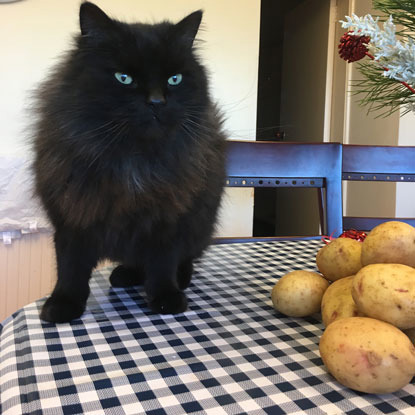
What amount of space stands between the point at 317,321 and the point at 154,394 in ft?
1.02

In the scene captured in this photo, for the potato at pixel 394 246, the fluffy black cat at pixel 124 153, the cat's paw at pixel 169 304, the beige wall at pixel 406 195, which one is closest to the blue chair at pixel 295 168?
the fluffy black cat at pixel 124 153

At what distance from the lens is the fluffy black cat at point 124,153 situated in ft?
2.17

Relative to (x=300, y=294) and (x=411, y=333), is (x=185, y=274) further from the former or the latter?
(x=411, y=333)

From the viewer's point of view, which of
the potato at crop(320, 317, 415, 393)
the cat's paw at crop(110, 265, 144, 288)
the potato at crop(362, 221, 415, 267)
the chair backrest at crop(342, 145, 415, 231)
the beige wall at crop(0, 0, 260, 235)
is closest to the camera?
the potato at crop(320, 317, 415, 393)

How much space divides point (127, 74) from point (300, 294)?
1.46 ft

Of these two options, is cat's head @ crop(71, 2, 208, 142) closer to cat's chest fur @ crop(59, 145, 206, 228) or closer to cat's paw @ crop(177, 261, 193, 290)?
cat's chest fur @ crop(59, 145, 206, 228)

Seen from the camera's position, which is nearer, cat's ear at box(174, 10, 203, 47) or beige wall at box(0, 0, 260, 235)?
cat's ear at box(174, 10, 203, 47)

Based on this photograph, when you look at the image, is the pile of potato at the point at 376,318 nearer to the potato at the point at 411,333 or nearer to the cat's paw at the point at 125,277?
the potato at the point at 411,333

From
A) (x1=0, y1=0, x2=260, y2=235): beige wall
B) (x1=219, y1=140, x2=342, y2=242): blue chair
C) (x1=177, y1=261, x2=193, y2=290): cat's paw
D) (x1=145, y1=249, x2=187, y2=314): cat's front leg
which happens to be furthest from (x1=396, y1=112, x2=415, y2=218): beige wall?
(x1=145, y1=249, x2=187, y2=314): cat's front leg

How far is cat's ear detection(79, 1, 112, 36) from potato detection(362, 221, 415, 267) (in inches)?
20.8

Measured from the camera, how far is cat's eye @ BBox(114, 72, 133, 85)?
0.66m

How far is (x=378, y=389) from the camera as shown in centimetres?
44

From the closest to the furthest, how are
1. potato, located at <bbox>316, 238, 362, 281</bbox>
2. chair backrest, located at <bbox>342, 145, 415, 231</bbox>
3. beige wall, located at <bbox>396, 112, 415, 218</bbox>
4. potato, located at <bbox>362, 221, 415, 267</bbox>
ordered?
potato, located at <bbox>362, 221, 415, 267</bbox>
potato, located at <bbox>316, 238, 362, 281</bbox>
chair backrest, located at <bbox>342, 145, 415, 231</bbox>
beige wall, located at <bbox>396, 112, 415, 218</bbox>

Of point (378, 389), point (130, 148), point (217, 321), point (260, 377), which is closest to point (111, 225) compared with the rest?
point (130, 148)
